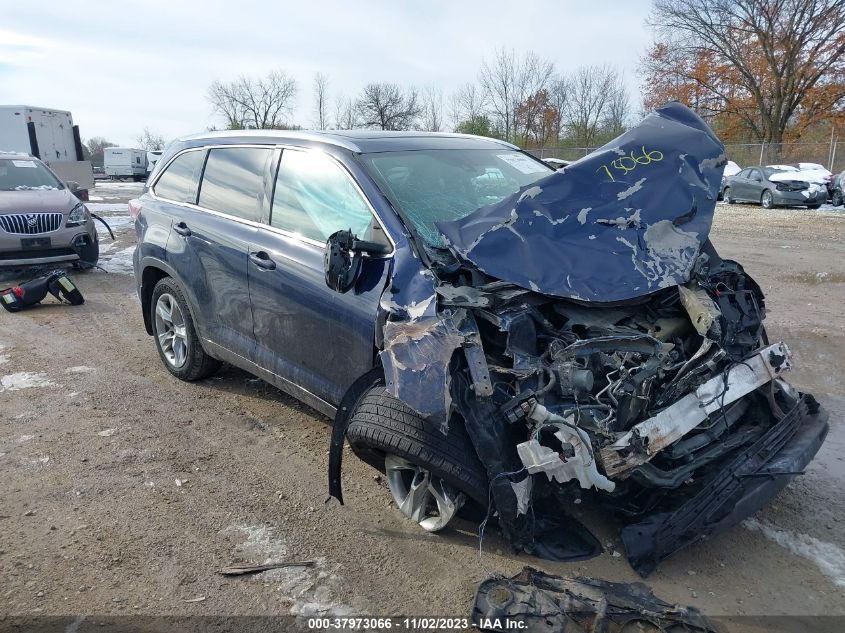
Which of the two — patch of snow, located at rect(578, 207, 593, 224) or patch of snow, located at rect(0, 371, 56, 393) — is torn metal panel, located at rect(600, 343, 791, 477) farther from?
patch of snow, located at rect(0, 371, 56, 393)

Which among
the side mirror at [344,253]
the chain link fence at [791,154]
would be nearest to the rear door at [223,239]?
the side mirror at [344,253]

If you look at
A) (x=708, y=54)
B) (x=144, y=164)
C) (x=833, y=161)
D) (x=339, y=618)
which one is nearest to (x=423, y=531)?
(x=339, y=618)

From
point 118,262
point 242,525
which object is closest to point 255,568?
point 242,525

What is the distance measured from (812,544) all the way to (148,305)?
4979 mm

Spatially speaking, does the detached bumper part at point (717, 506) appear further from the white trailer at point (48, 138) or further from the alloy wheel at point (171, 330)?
the white trailer at point (48, 138)

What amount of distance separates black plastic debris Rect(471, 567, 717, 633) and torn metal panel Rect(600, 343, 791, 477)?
501mm

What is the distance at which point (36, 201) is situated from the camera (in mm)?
9523

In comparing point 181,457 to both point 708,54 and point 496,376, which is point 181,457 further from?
point 708,54

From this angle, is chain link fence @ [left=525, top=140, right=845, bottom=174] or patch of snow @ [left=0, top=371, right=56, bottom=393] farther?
chain link fence @ [left=525, top=140, right=845, bottom=174]

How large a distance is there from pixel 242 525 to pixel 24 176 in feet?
30.6

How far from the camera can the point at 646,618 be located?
2516 millimetres

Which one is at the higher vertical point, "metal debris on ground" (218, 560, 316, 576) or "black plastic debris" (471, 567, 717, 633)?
"black plastic debris" (471, 567, 717, 633)

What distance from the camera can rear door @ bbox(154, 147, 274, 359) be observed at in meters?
4.31

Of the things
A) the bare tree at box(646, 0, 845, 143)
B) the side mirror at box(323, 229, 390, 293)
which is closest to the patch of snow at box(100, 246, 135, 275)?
the side mirror at box(323, 229, 390, 293)
